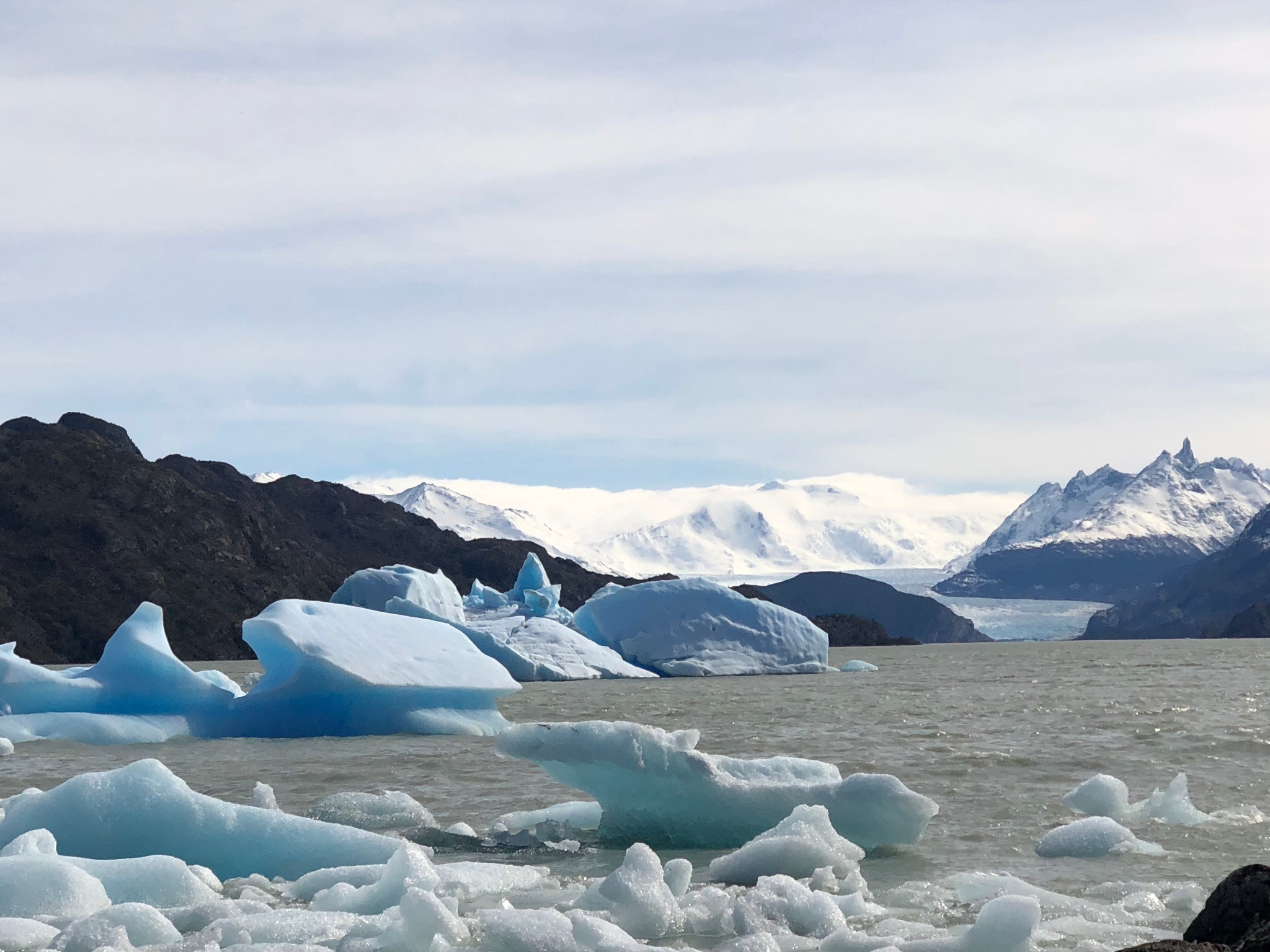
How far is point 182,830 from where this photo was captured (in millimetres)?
6566

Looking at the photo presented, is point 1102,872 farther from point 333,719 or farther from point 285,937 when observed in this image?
point 333,719

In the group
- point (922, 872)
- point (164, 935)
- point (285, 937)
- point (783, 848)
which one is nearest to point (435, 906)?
point (285, 937)

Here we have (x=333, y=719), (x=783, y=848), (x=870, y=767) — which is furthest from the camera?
(x=333, y=719)

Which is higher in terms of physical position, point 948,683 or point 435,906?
point 435,906

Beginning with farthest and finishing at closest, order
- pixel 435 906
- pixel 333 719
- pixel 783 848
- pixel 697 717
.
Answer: pixel 697 717 < pixel 333 719 < pixel 783 848 < pixel 435 906

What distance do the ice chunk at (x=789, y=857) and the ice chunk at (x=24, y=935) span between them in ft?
9.48

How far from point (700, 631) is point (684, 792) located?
2673 centimetres

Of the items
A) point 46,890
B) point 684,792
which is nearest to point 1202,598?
point 684,792

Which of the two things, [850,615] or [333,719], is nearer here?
[333,719]

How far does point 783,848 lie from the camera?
622cm

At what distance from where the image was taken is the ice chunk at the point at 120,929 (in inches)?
195

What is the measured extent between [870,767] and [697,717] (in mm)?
7305

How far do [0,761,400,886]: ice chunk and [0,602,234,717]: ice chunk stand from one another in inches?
321

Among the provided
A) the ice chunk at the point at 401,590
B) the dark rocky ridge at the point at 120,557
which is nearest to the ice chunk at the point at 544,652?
the ice chunk at the point at 401,590
